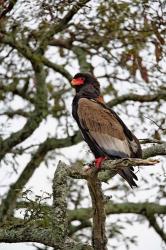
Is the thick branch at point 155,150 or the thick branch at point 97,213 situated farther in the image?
the thick branch at point 155,150

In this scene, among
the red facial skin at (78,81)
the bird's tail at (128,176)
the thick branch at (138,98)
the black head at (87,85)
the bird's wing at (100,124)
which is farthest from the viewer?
the thick branch at (138,98)

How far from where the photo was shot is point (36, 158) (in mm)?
13445

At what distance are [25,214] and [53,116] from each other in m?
7.48

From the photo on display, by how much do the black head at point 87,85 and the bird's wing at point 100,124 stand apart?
0.38m

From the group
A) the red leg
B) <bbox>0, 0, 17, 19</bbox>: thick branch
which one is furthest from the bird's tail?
<bbox>0, 0, 17, 19</bbox>: thick branch

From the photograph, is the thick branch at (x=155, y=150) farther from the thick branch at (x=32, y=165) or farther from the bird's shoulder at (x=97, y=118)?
the thick branch at (x=32, y=165)

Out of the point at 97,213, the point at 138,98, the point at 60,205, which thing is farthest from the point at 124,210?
the point at 97,213

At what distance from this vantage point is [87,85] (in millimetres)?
8727

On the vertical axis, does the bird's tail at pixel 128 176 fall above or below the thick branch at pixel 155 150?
below

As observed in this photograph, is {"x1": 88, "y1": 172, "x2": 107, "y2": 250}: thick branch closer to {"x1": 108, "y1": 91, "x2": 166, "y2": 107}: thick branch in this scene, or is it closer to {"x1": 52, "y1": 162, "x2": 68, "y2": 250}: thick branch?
{"x1": 52, "y1": 162, "x2": 68, "y2": 250}: thick branch

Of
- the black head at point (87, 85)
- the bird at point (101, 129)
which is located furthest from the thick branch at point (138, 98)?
the bird at point (101, 129)

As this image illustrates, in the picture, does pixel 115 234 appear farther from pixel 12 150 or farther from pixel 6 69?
pixel 6 69

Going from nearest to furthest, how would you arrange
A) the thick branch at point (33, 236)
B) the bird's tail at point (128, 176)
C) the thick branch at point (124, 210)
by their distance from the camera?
1. the thick branch at point (33, 236)
2. the bird's tail at point (128, 176)
3. the thick branch at point (124, 210)

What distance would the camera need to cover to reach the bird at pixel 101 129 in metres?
7.31
